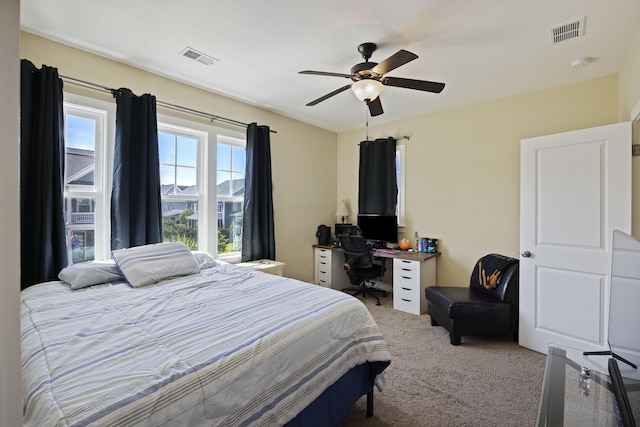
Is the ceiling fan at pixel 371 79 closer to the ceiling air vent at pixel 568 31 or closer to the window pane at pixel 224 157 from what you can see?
the ceiling air vent at pixel 568 31

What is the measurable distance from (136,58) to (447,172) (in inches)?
148

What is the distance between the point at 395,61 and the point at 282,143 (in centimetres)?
239

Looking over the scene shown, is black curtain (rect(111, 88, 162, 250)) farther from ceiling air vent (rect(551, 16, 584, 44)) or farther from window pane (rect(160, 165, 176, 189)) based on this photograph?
ceiling air vent (rect(551, 16, 584, 44))

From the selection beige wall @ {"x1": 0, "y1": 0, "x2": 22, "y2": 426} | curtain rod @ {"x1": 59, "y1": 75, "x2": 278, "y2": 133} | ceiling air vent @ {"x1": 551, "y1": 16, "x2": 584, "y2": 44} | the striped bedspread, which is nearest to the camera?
beige wall @ {"x1": 0, "y1": 0, "x2": 22, "y2": 426}

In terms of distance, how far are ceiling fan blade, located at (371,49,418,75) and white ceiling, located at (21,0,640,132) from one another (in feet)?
0.92

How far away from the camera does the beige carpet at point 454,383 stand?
1.84 metres

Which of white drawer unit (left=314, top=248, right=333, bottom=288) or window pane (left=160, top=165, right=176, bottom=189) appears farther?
white drawer unit (left=314, top=248, right=333, bottom=288)

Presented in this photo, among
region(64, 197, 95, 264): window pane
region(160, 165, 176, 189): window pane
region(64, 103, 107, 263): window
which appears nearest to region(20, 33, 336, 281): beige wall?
region(64, 103, 107, 263): window

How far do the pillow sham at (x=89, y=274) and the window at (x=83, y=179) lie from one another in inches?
15.8

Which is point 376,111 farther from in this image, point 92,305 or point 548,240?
point 92,305

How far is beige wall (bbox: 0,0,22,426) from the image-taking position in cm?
38

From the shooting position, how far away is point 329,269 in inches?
175

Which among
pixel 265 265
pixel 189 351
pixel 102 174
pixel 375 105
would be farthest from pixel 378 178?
pixel 189 351

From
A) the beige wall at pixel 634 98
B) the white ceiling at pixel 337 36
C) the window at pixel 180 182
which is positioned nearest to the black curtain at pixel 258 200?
the window at pixel 180 182
